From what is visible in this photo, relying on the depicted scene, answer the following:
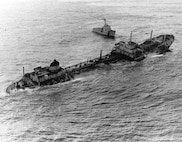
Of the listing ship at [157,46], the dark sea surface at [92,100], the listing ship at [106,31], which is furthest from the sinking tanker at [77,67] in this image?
the listing ship at [106,31]

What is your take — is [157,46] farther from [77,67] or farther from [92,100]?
[92,100]

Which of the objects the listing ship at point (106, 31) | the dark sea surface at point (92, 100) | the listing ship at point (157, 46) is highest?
the listing ship at point (106, 31)

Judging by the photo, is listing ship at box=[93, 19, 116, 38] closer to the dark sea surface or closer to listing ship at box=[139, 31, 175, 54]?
the dark sea surface

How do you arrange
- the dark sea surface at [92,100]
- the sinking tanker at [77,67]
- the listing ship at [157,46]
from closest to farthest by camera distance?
1. the dark sea surface at [92,100]
2. the sinking tanker at [77,67]
3. the listing ship at [157,46]

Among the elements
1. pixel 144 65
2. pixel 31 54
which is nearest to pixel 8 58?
pixel 31 54

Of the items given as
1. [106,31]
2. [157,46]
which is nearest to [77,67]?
[157,46]

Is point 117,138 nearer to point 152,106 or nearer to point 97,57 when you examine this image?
point 152,106

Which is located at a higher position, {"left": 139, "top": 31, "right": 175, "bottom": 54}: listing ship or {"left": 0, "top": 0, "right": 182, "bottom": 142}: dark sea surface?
{"left": 139, "top": 31, "right": 175, "bottom": 54}: listing ship

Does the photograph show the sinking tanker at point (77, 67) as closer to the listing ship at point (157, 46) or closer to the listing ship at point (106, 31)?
the listing ship at point (157, 46)

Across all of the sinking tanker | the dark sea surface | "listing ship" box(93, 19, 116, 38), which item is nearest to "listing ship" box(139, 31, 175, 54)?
the sinking tanker
